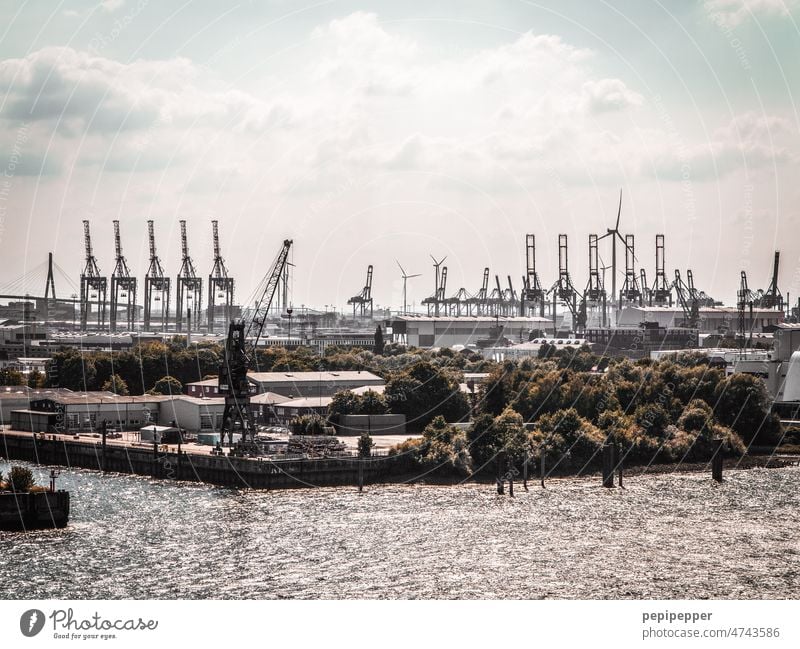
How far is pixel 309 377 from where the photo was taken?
40031 mm

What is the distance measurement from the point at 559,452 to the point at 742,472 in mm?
3867

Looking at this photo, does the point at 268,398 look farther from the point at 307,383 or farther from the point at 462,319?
the point at 462,319

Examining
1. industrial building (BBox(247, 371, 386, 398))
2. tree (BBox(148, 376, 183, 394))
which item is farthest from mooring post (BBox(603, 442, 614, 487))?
tree (BBox(148, 376, 183, 394))

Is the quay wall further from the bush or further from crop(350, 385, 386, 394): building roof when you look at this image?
crop(350, 385, 386, 394): building roof

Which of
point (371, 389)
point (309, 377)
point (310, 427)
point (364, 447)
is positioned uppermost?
point (309, 377)

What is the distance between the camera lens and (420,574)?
16594mm

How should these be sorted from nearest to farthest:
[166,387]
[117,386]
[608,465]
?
1. [608,465]
2. [166,387]
3. [117,386]

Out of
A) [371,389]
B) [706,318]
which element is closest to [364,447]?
[371,389]

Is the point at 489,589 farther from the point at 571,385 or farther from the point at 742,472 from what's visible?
the point at 571,385

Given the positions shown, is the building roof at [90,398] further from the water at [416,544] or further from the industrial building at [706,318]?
the industrial building at [706,318]

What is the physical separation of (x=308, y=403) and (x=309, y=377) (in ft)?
15.9

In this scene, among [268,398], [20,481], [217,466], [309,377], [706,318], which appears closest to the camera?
[20,481]

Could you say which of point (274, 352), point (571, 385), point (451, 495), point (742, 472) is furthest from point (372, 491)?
point (274, 352)
